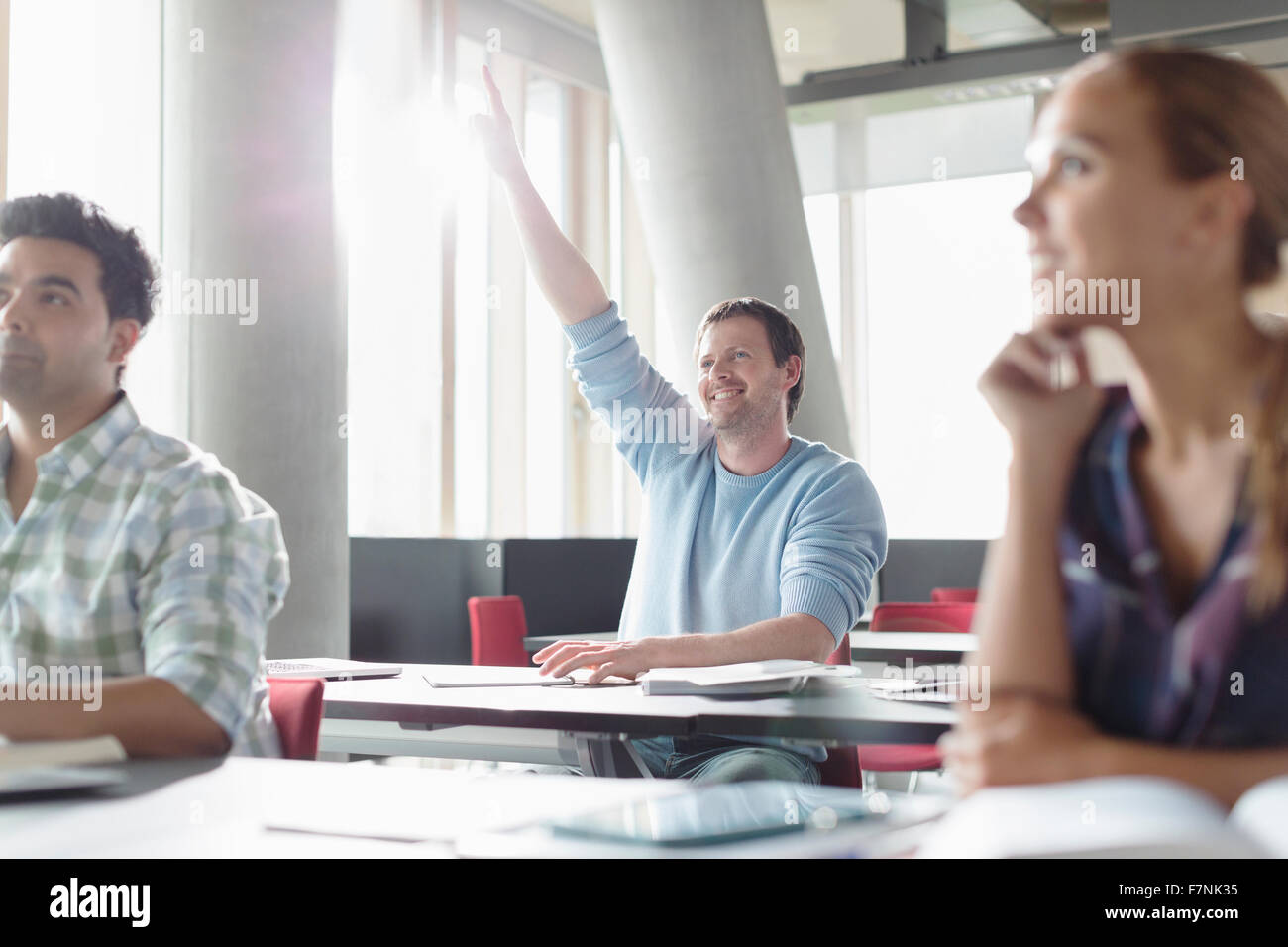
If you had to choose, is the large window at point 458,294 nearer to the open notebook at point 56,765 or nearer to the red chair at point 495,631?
the red chair at point 495,631

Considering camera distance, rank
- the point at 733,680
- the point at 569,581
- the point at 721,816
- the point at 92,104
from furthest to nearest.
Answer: the point at 569,581 → the point at 92,104 → the point at 733,680 → the point at 721,816

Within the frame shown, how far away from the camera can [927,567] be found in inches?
327

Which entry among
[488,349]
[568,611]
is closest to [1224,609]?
[568,611]

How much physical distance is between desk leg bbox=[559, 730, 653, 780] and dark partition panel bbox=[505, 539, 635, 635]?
4026mm

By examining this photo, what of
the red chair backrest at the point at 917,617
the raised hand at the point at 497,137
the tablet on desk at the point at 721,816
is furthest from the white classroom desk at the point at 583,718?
the red chair backrest at the point at 917,617

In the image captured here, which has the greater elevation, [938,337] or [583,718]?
[938,337]

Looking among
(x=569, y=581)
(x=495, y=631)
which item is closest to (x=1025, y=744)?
(x=495, y=631)

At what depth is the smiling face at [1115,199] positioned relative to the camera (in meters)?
0.88

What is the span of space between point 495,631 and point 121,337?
3.21 meters

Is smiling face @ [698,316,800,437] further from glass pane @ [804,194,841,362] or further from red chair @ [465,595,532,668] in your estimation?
glass pane @ [804,194,841,362]

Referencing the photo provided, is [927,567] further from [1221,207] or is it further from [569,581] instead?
[1221,207]

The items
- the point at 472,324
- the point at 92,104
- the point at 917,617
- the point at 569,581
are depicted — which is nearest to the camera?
the point at 917,617

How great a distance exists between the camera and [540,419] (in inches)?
350
